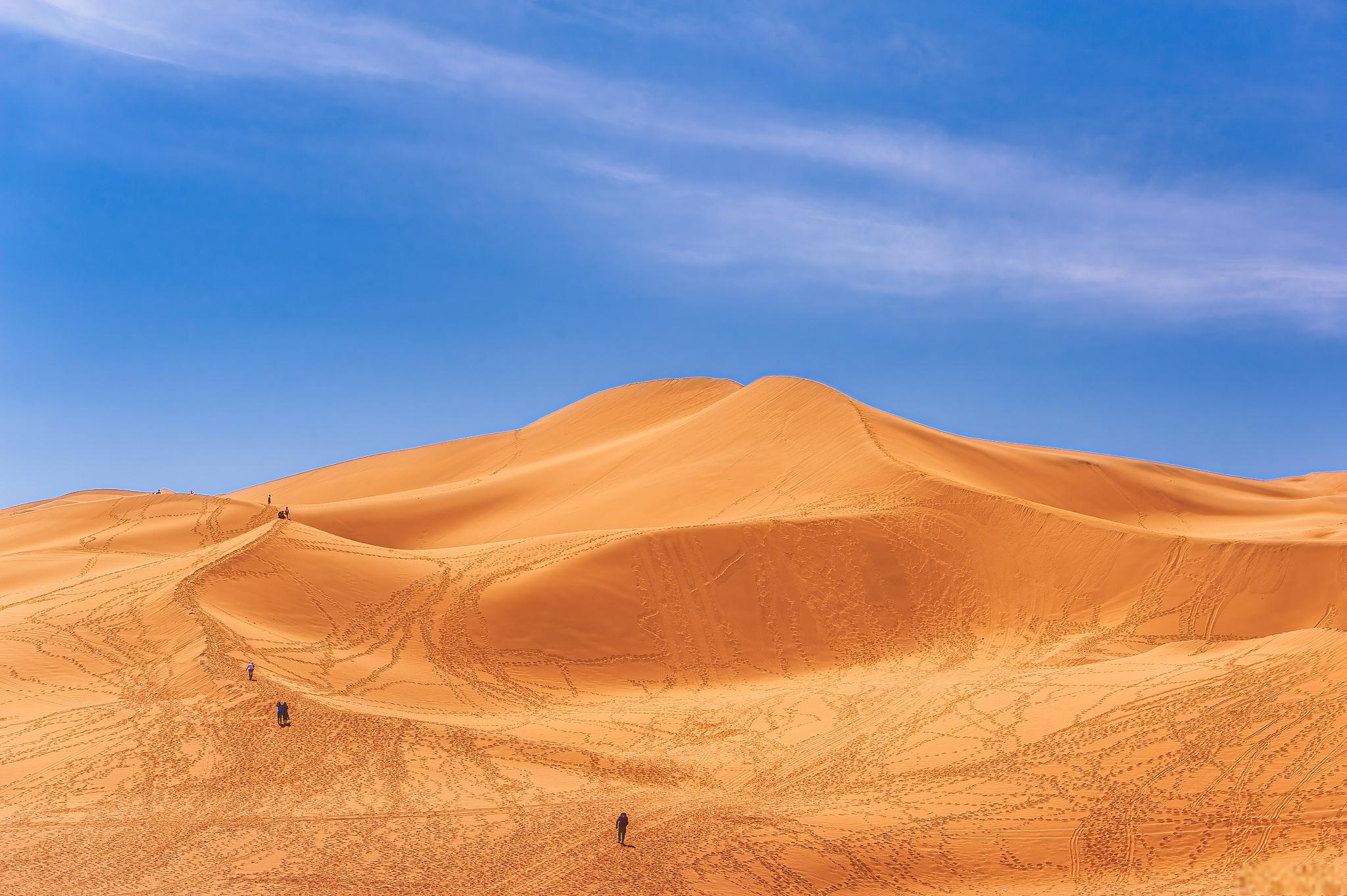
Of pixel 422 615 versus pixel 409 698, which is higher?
pixel 422 615

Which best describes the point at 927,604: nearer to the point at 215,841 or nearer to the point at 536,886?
the point at 536,886

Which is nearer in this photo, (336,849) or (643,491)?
(336,849)

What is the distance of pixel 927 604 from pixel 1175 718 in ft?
42.0

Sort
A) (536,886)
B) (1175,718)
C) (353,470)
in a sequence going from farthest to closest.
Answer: (353,470) → (1175,718) → (536,886)

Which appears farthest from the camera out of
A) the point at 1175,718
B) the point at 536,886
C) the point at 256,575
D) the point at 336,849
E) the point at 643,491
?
the point at 643,491

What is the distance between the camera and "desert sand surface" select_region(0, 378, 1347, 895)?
44.8ft

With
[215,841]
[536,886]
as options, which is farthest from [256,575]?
[536,886]

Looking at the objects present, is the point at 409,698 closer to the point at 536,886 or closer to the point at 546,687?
the point at 546,687

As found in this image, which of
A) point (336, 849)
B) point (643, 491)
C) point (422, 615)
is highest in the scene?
point (643, 491)

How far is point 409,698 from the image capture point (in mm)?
22234

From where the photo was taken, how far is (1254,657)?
1794 cm

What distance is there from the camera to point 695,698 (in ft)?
78.9

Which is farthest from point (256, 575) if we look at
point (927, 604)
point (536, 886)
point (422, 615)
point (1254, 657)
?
point (1254, 657)

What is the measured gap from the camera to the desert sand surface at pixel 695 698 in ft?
44.8
